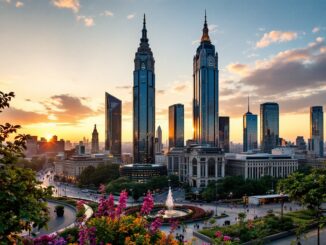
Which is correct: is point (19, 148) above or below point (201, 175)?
above

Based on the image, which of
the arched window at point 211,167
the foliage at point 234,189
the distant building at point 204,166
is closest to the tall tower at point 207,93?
the distant building at point 204,166

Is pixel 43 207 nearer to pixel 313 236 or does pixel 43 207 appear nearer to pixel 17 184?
pixel 17 184

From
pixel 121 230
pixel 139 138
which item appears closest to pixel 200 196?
pixel 121 230

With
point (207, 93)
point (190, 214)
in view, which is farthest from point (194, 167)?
point (207, 93)

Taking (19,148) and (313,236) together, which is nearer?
(19,148)

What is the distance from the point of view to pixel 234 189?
8631 cm

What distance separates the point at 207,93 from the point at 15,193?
18166cm

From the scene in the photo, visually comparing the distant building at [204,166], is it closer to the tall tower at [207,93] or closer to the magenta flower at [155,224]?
the tall tower at [207,93]

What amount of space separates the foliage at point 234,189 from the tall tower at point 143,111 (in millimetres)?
100615

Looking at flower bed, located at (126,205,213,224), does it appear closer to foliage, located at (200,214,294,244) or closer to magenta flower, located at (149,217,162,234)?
foliage, located at (200,214,294,244)

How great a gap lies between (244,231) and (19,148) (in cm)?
3688

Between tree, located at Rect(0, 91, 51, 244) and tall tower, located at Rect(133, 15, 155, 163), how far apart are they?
172924 millimetres

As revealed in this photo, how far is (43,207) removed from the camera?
36.1ft

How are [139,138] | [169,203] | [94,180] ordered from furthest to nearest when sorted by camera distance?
[139,138] → [94,180] → [169,203]
